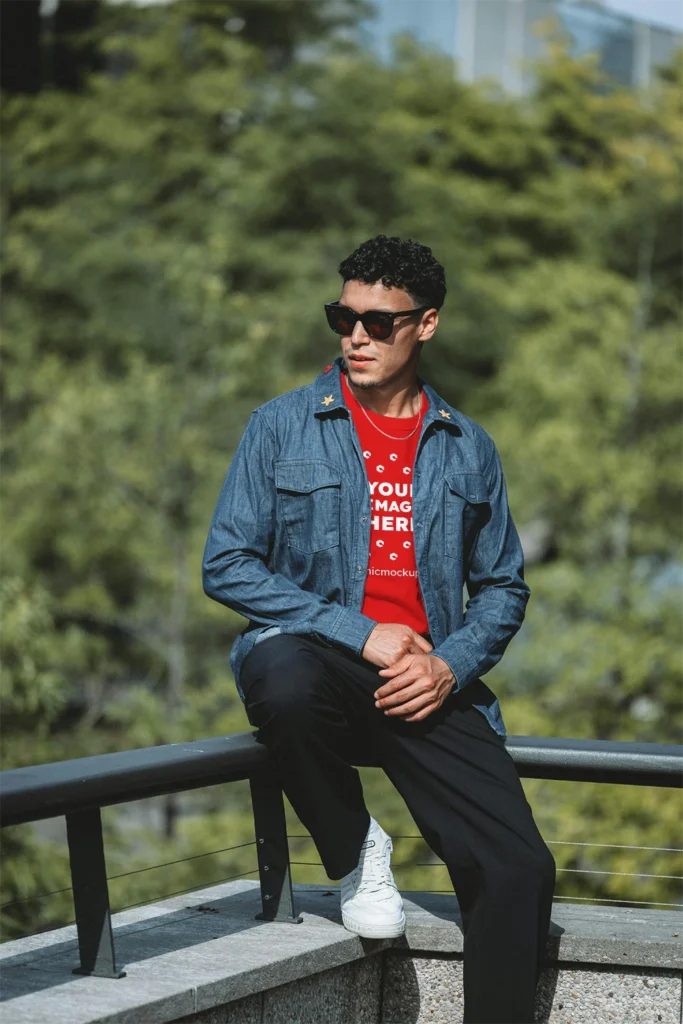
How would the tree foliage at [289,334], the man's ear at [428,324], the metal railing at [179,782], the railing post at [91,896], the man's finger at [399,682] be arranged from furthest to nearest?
1. the tree foliage at [289,334]
2. the man's ear at [428,324]
3. the man's finger at [399,682]
4. the railing post at [91,896]
5. the metal railing at [179,782]

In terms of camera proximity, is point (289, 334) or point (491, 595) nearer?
point (491, 595)

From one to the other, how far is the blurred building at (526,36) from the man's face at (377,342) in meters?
27.0

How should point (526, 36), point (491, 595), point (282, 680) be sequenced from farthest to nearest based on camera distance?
1. point (526, 36)
2. point (491, 595)
3. point (282, 680)

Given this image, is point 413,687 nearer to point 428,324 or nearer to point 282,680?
point 282,680

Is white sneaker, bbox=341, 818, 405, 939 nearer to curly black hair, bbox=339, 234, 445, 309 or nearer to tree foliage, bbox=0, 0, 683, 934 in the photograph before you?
curly black hair, bbox=339, 234, 445, 309

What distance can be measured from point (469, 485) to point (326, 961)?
45.6 inches

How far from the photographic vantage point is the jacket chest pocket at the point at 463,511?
340 cm

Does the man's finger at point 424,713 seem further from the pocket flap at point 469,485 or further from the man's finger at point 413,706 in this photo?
the pocket flap at point 469,485

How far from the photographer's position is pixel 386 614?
11.0 feet

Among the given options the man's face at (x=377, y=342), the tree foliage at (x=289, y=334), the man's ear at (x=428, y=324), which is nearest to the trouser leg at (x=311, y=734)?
the man's face at (x=377, y=342)

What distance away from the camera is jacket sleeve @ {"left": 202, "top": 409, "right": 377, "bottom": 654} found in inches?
126

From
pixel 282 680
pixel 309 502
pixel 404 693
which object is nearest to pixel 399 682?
pixel 404 693

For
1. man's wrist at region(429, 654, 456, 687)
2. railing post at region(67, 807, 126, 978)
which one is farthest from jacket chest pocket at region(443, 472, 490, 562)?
railing post at region(67, 807, 126, 978)

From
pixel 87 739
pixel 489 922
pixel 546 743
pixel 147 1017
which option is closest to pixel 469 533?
pixel 546 743
